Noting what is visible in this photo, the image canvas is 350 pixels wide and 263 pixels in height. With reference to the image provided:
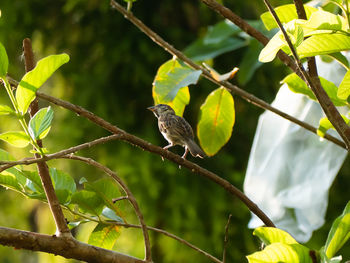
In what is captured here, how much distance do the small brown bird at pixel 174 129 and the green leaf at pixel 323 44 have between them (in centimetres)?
127

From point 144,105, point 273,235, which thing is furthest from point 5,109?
point 144,105

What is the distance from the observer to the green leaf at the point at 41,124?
35.6 inches

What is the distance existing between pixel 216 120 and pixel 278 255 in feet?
2.55

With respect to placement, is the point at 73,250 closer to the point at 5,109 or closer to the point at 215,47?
the point at 5,109

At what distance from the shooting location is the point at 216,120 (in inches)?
59.6

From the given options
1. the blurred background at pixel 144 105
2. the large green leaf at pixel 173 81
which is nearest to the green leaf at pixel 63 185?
the large green leaf at pixel 173 81

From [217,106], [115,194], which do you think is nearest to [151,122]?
[217,106]

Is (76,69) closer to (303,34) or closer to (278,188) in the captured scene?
(278,188)

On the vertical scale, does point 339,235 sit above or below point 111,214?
above

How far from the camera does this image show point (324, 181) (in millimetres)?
1988

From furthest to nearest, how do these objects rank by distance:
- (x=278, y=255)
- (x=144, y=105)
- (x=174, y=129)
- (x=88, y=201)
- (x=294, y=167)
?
(x=144, y=105) < (x=174, y=129) < (x=294, y=167) < (x=88, y=201) < (x=278, y=255)

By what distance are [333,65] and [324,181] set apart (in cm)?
43

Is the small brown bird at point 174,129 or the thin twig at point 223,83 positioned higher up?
the thin twig at point 223,83

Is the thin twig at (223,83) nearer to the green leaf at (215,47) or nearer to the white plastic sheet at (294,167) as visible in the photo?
the white plastic sheet at (294,167)
